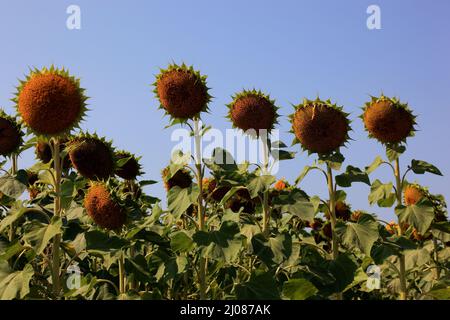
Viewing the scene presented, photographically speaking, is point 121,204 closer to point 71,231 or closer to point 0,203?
point 71,231

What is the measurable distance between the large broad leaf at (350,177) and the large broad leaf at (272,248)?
3.30ft

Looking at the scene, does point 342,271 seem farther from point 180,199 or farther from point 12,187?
point 12,187

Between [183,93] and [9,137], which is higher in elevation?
[183,93]

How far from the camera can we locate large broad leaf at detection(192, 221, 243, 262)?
4867 millimetres

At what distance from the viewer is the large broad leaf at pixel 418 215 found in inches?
235

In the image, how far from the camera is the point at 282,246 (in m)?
5.30

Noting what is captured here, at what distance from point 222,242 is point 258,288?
61 cm

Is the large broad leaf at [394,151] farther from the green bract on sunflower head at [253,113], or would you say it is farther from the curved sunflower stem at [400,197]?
the green bract on sunflower head at [253,113]

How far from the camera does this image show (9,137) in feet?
20.3

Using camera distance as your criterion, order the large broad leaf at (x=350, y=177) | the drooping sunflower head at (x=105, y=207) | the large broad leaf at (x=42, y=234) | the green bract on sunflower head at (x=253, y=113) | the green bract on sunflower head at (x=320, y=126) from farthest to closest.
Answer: the large broad leaf at (x=350, y=177), the green bract on sunflower head at (x=253, y=113), the green bract on sunflower head at (x=320, y=126), the drooping sunflower head at (x=105, y=207), the large broad leaf at (x=42, y=234)

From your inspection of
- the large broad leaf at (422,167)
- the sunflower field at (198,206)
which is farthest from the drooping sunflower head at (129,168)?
the large broad leaf at (422,167)

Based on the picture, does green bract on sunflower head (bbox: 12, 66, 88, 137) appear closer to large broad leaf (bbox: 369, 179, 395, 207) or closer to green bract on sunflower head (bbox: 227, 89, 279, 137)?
green bract on sunflower head (bbox: 227, 89, 279, 137)

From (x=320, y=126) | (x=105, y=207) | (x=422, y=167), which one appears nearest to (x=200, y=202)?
(x=105, y=207)

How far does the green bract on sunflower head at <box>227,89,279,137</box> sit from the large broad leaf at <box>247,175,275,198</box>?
2.04 ft
